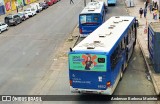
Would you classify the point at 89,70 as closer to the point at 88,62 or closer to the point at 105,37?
the point at 88,62

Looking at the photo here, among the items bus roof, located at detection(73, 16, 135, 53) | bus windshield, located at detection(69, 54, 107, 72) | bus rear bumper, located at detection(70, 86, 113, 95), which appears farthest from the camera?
bus roof, located at detection(73, 16, 135, 53)

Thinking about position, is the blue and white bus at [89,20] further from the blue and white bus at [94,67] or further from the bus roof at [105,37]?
the blue and white bus at [94,67]

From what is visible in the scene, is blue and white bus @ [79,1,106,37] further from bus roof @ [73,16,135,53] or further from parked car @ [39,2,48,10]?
parked car @ [39,2,48,10]

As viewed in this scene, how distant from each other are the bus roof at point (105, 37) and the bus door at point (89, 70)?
0.46 meters

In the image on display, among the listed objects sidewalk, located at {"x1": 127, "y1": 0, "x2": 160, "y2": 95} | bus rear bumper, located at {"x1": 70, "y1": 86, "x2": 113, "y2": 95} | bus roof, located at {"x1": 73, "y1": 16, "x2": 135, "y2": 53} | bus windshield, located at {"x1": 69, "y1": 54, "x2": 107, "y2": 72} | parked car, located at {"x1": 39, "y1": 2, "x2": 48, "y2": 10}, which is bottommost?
parked car, located at {"x1": 39, "y1": 2, "x2": 48, "y2": 10}

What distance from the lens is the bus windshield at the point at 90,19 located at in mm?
33812

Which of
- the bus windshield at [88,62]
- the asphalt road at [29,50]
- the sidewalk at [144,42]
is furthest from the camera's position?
the asphalt road at [29,50]

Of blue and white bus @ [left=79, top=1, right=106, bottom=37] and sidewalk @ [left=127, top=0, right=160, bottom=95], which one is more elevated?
blue and white bus @ [left=79, top=1, right=106, bottom=37]

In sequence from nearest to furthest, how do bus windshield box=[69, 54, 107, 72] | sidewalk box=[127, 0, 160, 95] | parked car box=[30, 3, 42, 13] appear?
1. bus windshield box=[69, 54, 107, 72]
2. sidewalk box=[127, 0, 160, 95]
3. parked car box=[30, 3, 42, 13]

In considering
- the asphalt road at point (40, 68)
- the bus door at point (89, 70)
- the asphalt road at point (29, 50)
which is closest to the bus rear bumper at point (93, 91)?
the bus door at point (89, 70)

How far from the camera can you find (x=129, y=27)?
24516 millimetres

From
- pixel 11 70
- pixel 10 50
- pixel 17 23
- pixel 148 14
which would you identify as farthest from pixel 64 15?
pixel 11 70

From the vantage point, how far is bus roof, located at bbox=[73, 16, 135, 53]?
58.6 feet

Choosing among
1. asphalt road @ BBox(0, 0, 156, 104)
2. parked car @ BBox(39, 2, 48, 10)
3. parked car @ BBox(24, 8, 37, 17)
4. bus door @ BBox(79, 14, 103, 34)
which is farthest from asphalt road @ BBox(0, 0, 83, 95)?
parked car @ BBox(39, 2, 48, 10)
